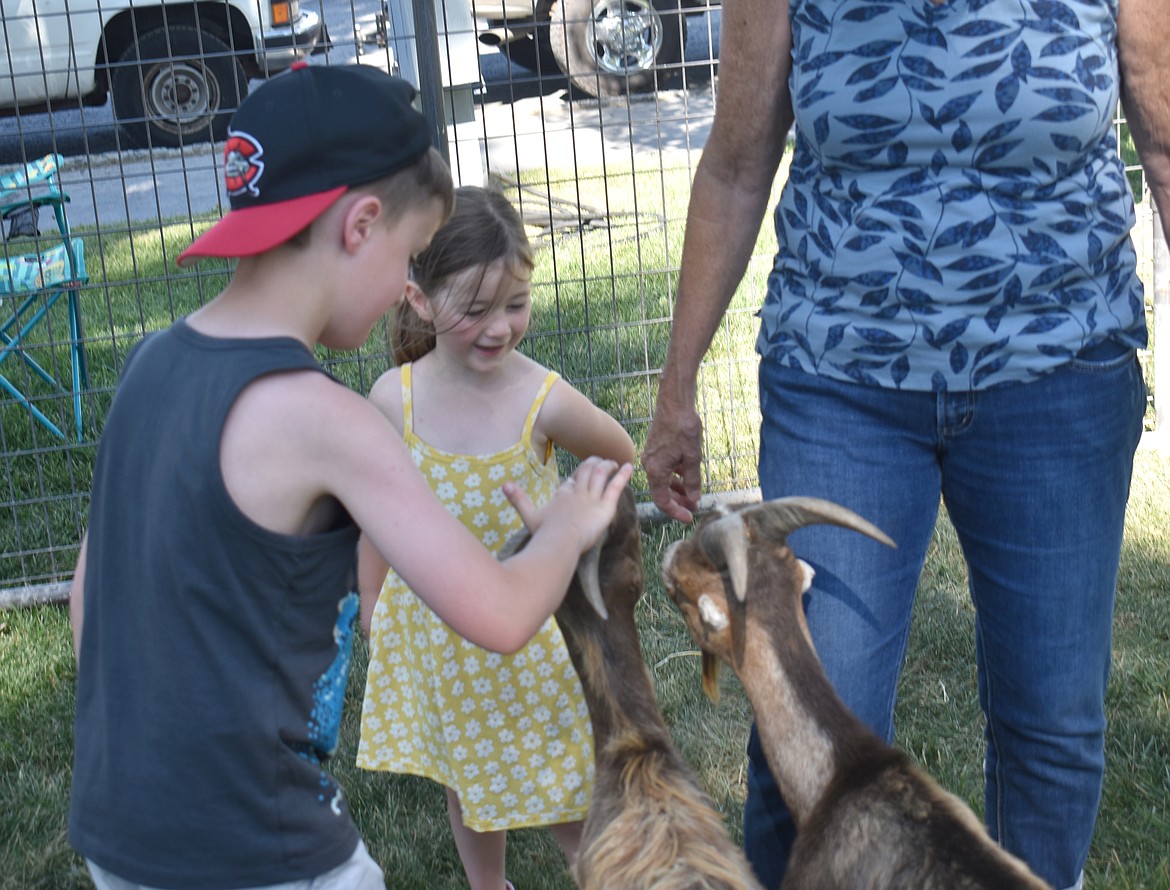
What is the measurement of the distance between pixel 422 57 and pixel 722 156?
267cm

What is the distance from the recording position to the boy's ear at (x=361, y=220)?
1929 millimetres

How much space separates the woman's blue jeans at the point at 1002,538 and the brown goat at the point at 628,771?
0.30m

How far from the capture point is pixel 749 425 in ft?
20.0

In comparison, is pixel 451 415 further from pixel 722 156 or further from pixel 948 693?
pixel 948 693

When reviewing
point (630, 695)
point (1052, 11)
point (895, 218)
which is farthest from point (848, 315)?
point (630, 695)

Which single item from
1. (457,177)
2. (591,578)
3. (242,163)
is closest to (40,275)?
(457,177)

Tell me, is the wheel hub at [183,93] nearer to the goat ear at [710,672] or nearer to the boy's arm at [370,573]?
the boy's arm at [370,573]

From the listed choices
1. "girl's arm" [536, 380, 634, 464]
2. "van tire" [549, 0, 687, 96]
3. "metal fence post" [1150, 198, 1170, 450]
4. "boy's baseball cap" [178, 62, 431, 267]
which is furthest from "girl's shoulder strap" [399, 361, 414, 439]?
"metal fence post" [1150, 198, 1170, 450]

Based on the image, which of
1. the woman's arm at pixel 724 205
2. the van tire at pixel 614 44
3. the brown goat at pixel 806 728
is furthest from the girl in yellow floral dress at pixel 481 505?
the van tire at pixel 614 44

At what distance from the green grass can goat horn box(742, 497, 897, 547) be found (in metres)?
1.37

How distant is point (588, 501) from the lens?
7.29 feet

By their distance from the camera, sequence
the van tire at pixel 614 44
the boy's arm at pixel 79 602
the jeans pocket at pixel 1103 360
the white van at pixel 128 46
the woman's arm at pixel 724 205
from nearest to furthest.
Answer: the boy's arm at pixel 79 602 → the jeans pocket at pixel 1103 360 → the woman's arm at pixel 724 205 → the van tire at pixel 614 44 → the white van at pixel 128 46

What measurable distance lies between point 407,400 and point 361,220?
4.23 ft

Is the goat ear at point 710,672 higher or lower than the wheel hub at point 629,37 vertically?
lower
